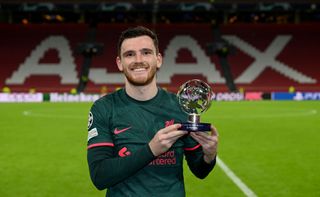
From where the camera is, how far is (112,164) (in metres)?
2.95

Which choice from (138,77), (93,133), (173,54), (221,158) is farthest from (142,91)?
(173,54)

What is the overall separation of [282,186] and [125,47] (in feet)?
17.2

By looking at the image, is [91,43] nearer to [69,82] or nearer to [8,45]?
[69,82]

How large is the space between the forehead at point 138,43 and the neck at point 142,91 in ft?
0.88

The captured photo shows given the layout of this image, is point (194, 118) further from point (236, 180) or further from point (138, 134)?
point (236, 180)

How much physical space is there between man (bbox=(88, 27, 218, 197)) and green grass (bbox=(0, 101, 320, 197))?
393 cm

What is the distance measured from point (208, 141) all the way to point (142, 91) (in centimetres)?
59

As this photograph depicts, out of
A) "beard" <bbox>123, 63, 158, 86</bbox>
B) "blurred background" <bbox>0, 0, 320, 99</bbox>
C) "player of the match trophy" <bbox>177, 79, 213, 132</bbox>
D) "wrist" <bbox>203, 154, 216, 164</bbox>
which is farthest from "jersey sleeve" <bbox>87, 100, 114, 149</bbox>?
"blurred background" <bbox>0, 0, 320, 99</bbox>

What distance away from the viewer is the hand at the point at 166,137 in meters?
2.66

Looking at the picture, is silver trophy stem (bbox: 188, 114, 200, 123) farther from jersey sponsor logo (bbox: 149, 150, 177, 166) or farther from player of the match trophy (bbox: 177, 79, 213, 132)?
jersey sponsor logo (bbox: 149, 150, 177, 166)

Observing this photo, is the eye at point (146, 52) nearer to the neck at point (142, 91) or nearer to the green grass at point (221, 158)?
the neck at point (142, 91)

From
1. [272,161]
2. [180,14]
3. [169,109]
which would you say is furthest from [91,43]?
[169,109]

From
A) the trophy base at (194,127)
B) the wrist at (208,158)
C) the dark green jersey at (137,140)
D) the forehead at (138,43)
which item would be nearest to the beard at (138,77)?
the forehead at (138,43)

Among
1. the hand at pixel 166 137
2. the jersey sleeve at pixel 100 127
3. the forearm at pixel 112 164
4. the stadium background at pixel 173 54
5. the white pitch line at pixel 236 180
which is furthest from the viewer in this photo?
the stadium background at pixel 173 54
